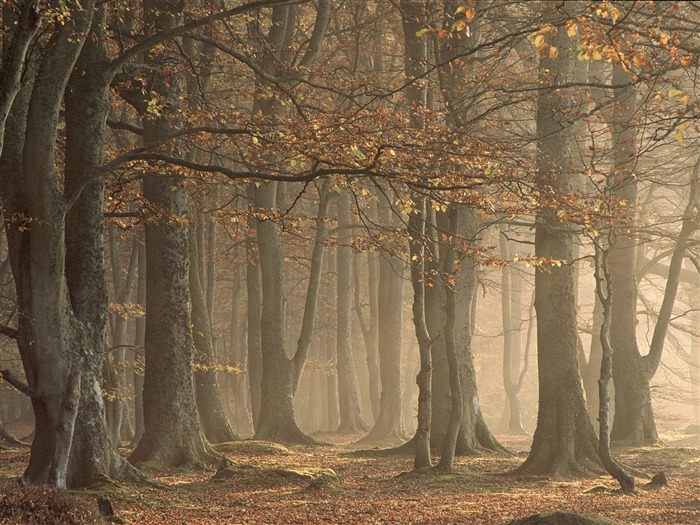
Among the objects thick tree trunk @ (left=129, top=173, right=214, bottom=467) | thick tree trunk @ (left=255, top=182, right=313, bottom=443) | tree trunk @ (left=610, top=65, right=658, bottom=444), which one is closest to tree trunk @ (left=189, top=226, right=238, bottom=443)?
thick tree trunk @ (left=255, top=182, right=313, bottom=443)

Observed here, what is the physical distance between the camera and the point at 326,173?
1088 cm

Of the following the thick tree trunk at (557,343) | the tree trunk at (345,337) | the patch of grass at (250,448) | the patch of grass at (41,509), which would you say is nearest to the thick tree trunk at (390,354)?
the tree trunk at (345,337)

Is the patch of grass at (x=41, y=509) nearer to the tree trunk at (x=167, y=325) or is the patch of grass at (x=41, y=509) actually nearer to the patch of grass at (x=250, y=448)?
the tree trunk at (x=167, y=325)

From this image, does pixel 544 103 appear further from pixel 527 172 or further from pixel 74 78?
pixel 74 78

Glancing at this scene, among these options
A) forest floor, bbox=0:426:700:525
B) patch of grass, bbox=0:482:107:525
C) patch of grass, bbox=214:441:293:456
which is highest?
patch of grass, bbox=0:482:107:525

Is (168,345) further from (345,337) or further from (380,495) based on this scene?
(345,337)

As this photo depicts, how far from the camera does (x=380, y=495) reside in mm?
12523

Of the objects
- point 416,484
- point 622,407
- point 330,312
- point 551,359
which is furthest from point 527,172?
point 330,312

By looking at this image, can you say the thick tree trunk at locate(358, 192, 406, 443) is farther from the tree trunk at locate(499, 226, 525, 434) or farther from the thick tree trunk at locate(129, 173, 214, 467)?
the thick tree trunk at locate(129, 173, 214, 467)

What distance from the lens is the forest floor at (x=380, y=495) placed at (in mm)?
10258

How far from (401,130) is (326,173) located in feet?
6.94

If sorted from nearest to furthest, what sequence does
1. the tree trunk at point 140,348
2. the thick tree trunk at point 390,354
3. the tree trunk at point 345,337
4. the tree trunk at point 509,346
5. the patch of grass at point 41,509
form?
the patch of grass at point 41,509, the tree trunk at point 140,348, the thick tree trunk at point 390,354, the tree trunk at point 345,337, the tree trunk at point 509,346

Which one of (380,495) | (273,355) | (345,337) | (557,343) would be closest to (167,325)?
(380,495)

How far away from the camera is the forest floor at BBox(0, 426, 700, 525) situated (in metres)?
10.3
